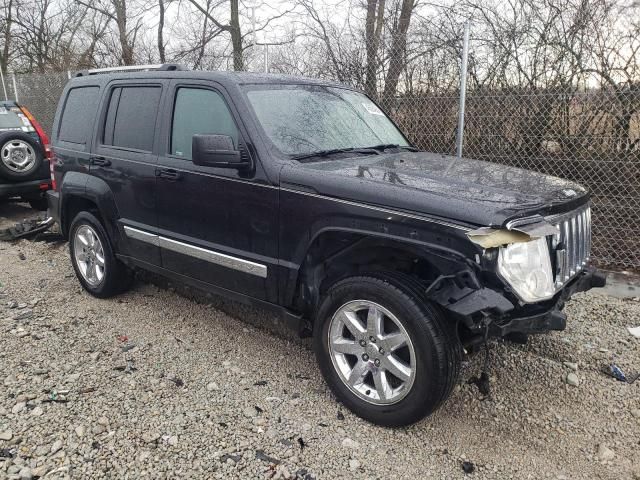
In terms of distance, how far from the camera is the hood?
8.11 ft

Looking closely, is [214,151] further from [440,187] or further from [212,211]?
[440,187]

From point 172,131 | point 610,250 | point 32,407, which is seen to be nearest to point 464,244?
point 172,131

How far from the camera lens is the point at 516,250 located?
2.46m

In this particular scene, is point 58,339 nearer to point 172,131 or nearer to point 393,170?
point 172,131

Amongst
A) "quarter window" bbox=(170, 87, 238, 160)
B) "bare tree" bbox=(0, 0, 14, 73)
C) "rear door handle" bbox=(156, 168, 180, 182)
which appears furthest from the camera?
"bare tree" bbox=(0, 0, 14, 73)

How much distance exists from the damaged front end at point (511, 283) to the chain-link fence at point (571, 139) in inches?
115

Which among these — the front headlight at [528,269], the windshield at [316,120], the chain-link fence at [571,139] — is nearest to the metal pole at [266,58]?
the chain-link fence at [571,139]

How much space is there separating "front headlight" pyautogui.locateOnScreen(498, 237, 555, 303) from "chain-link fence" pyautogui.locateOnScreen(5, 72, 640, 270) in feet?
9.99

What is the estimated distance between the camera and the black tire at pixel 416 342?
8.39 ft

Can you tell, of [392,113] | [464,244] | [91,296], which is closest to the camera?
[464,244]

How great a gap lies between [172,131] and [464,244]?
2.35 meters

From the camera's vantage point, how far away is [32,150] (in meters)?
7.36

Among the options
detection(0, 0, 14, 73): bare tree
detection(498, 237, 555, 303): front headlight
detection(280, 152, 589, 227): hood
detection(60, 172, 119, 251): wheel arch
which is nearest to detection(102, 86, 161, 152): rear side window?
detection(60, 172, 119, 251): wheel arch

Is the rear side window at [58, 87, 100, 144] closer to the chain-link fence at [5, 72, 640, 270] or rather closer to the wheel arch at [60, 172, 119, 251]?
the wheel arch at [60, 172, 119, 251]
